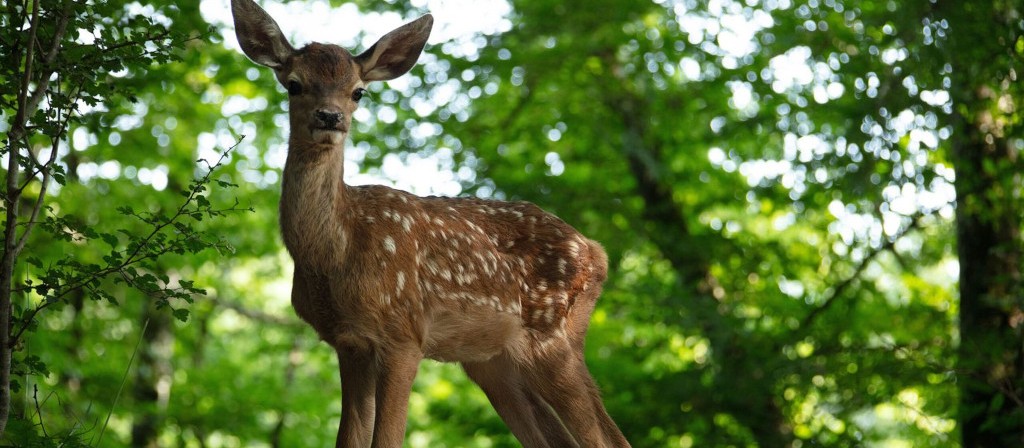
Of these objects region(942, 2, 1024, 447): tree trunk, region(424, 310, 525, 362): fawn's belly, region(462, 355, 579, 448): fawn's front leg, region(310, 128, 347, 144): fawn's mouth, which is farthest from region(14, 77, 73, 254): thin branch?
region(942, 2, 1024, 447): tree trunk

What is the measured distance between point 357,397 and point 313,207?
30.5 inches

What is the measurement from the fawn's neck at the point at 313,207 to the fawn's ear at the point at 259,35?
1.29 ft

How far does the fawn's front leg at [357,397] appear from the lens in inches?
169

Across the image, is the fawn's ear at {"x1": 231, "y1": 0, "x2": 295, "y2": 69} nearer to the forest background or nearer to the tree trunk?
the forest background

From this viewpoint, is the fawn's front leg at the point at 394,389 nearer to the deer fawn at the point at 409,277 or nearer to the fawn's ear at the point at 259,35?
the deer fawn at the point at 409,277

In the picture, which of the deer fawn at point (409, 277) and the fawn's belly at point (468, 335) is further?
the fawn's belly at point (468, 335)

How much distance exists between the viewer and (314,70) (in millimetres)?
4320

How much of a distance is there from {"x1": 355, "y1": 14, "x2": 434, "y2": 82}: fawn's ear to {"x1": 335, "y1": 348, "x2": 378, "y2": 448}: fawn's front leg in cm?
113

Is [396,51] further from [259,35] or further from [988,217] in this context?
[988,217]

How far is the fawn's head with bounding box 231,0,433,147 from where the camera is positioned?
4168 millimetres

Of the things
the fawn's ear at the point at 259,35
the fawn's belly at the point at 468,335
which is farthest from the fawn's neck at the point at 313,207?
the fawn's belly at the point at 468,335

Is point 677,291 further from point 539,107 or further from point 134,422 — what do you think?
point 134,422

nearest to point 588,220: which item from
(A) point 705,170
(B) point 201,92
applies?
(A) point 705,170

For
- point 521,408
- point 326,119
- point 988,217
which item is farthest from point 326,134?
point 988,217
